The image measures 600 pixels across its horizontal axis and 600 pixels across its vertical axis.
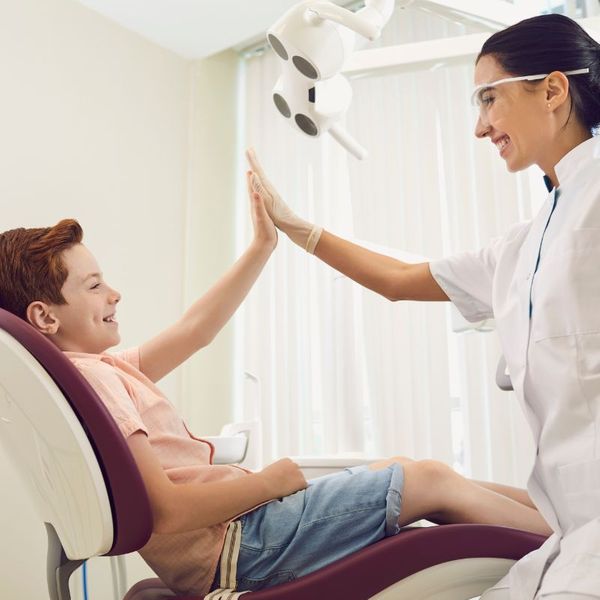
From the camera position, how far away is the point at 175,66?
407 cm

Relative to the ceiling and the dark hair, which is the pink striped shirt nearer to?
the dark hair

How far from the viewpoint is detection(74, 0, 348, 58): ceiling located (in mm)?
3623

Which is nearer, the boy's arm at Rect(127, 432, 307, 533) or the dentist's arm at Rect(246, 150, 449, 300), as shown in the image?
the boy's arm at Rect(127, 432, 307, 533)

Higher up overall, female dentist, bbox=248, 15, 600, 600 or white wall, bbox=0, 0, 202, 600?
white wall, bbox=0, 0, 202, 600

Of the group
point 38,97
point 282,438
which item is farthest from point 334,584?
point 38,97

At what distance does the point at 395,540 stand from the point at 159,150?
3.03 metres

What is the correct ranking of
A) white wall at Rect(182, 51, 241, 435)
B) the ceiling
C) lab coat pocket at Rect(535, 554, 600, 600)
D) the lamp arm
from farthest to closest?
white wall at Rect(182, 51, 241, 435) < the ceiling < the lamp arm < lab coat pocket at Rect(535, 554, 600, 600)

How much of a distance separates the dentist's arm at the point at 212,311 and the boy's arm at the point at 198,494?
48 centimetres

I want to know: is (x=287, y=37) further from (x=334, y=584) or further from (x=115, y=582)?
(x=115, y=582)

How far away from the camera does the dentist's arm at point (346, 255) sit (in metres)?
1.72

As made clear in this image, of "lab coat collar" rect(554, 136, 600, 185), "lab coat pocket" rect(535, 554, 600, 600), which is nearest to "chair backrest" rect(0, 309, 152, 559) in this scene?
"lab coat pocket" rect(535, 554, 600, 600)

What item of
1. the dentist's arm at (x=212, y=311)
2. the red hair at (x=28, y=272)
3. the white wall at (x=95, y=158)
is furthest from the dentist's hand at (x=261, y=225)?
the white wall at (x=95, y=158)

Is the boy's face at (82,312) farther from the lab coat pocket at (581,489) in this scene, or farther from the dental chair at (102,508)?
the lab coat pocket at (581,489)

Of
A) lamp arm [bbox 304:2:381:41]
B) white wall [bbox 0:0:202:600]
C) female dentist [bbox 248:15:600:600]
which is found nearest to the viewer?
female dentist [bbox 248:15:600:600]
